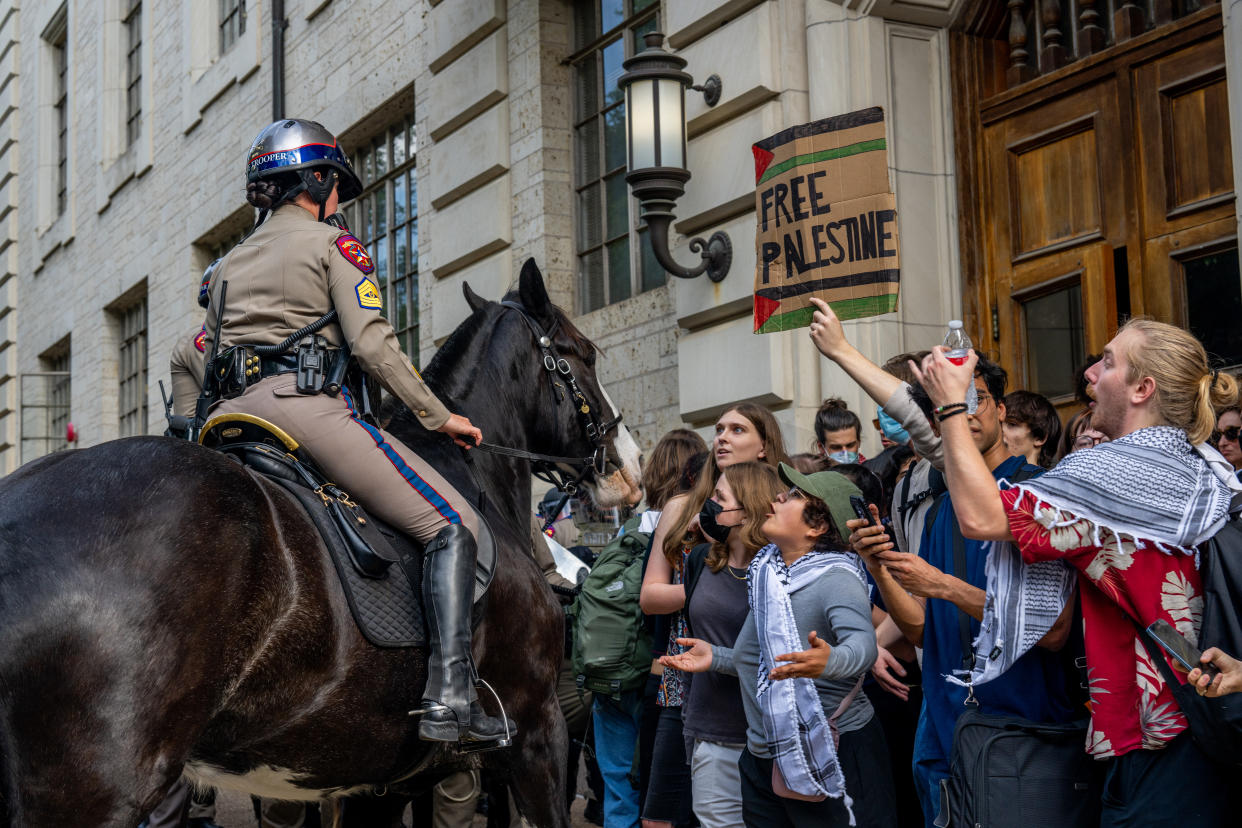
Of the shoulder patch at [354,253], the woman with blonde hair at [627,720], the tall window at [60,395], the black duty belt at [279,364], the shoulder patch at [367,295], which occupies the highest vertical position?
the tall window at [60,395]

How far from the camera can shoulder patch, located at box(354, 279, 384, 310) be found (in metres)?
4.30

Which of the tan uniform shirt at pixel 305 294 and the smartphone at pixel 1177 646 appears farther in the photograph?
the tan uniform shirt at pixel 305 294

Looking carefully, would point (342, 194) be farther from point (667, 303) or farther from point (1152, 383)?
point (667, 303)

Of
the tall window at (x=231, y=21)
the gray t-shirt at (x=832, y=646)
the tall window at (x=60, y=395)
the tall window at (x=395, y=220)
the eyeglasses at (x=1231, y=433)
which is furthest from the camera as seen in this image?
the tall window at (x=60, y=395)

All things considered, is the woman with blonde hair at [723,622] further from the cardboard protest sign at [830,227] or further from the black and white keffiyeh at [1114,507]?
the black and white keffiyeh at [1114,507]

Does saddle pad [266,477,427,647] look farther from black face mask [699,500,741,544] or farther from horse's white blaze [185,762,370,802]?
black face mask [699,500,741,544]

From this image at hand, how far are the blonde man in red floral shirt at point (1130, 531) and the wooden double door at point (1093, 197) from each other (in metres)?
3.33

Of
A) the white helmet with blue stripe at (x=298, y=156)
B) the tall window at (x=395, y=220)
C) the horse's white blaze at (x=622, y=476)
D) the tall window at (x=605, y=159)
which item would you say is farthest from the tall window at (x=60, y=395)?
the white helmet with blue stripe at (x=298, y=156)

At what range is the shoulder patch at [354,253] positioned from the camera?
Answer: 14.3 feet

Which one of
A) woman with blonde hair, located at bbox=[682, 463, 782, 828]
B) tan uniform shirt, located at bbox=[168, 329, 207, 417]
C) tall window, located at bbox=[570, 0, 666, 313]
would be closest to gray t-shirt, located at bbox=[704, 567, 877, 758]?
woman with blonde hair, located at bbox=[682, 463, 782, 828]

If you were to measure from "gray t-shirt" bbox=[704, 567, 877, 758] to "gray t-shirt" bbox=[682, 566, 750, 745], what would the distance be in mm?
125

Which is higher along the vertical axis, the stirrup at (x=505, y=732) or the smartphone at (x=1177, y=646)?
the smartphone at (x=1177, y=646)

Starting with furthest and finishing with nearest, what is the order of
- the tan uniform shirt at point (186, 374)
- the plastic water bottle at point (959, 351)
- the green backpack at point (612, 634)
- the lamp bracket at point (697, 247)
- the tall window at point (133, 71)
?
the tall window at point (133, 71) < the lamp bracket at point (697, 247) < the green backpack at point (612, 634) < the tan uniform shirt at point (186, 374) < the plastic water bottle at point (959, 351)

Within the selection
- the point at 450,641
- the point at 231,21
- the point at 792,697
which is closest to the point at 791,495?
the point at 792,697
